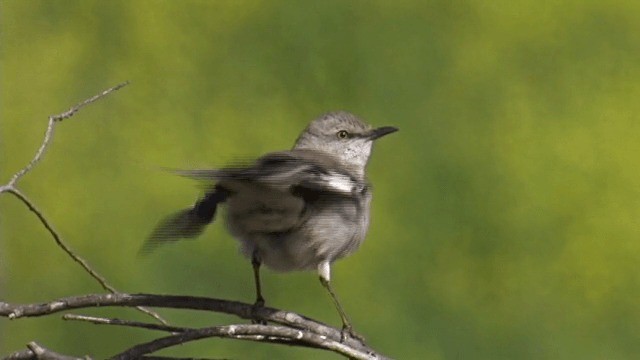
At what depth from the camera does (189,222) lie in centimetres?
167

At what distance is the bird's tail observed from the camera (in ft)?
5.39

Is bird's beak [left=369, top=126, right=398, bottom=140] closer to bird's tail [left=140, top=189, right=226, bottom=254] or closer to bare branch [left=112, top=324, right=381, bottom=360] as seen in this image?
bird's tail [left=140, top=189, right=226, bottom=254]

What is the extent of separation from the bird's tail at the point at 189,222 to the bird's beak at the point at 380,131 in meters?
0.61

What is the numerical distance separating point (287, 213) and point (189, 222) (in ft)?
0.64

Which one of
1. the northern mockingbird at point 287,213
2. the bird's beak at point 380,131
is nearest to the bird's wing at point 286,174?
the northern mockingbird at point 287,213

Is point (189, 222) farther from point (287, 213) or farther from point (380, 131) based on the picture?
point (380, 131)

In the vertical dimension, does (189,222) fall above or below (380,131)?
below

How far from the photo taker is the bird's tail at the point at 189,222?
64.7 inches

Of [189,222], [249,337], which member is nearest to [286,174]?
[189,222]

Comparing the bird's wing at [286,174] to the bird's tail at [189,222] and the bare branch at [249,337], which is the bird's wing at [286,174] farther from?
the bare branch at [249,337]

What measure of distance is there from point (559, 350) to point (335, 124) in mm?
709

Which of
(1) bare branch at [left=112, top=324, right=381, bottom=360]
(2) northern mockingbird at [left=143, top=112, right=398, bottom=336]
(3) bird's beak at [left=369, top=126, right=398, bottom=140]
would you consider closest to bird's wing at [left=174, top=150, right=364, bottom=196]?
(2) northern mockingbird at [left=143, top=112, right=398, bottom=336]

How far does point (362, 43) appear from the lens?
8.37 ft

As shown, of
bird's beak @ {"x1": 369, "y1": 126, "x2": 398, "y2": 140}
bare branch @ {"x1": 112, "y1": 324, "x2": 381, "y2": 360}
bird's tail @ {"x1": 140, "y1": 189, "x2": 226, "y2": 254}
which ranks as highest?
bird's beak @ {"x1": 369, "y1": 126, "x2": 398, "y2": 140}
